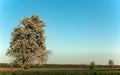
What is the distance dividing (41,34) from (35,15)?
3.70 metres

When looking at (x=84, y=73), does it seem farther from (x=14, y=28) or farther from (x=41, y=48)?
(x=14, y=28)

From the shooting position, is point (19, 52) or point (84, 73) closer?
point (84, 73)

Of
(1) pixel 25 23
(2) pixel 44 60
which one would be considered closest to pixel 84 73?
(2) pixel 44 60

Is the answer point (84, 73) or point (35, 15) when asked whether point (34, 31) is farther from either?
point (84, 73)

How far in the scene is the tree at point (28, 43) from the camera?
195 feet

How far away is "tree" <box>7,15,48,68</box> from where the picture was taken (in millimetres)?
59406

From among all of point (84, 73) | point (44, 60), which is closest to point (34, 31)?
point (44, 60)

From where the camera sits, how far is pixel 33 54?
2341 inches

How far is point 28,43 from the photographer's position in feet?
196

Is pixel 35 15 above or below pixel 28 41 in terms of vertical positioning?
above

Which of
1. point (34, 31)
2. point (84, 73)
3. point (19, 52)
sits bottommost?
point (84, 73)

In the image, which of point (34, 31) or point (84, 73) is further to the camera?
point (34, 31)

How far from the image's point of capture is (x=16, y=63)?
6050cm

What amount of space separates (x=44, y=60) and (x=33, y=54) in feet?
8.63
